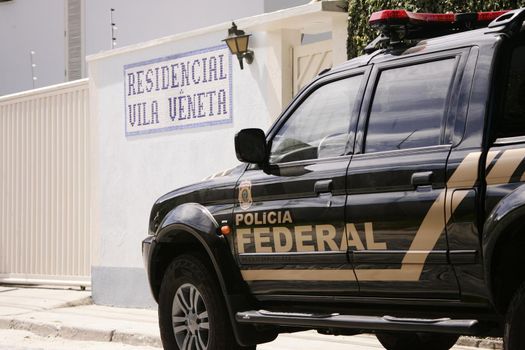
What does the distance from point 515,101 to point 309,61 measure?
555 centimetres

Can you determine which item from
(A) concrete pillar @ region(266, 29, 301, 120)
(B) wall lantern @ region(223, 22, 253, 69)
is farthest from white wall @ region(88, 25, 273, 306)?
(A) concrete pillar @ region(266, 29, 301, 120)

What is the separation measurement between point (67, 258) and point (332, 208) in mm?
8760

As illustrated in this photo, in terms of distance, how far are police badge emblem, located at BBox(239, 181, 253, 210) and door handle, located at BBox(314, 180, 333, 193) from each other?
0.67m

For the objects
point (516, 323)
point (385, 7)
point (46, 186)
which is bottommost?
point (516, 323)

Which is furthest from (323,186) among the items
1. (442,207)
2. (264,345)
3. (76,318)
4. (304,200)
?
(76,318)

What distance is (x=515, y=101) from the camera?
5.90 meters

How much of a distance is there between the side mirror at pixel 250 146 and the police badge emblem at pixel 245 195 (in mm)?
192

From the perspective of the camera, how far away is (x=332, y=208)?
256 inches

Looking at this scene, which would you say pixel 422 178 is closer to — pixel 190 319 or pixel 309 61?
pixel 190 319

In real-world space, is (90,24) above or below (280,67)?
above

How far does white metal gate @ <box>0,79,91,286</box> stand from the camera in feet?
47.7

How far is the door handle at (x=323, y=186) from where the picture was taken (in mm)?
6552

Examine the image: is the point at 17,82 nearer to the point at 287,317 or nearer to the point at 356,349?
the point at 356,349

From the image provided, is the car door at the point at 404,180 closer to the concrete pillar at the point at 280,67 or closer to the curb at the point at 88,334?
the curb at the point at 88,334
